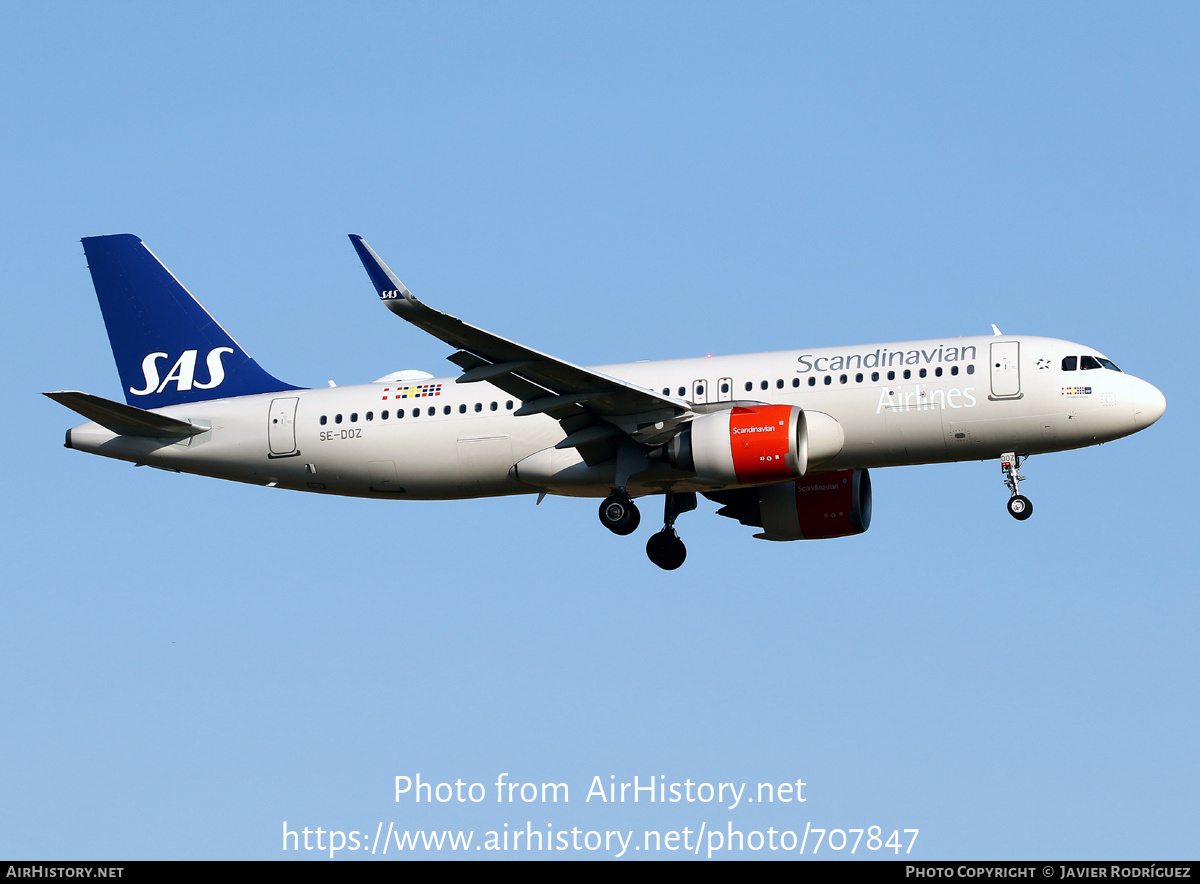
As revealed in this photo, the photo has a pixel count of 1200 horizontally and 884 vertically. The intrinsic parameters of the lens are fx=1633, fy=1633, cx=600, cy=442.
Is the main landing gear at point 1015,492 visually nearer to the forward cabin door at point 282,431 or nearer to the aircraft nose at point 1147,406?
the aircraft nose at point 1147,406

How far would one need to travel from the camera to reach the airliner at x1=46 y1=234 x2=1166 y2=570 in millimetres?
35438

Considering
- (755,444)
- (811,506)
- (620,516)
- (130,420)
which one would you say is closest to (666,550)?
(620,516)

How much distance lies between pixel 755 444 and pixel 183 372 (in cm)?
1610

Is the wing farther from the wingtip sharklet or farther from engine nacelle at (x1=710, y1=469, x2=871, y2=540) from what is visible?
engine nacelle at (x1=710, y1=469, x2=871, y2=540)

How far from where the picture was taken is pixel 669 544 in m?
40.0

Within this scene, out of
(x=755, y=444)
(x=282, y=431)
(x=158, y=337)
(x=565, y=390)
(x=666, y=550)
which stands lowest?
(x=666, y=550)

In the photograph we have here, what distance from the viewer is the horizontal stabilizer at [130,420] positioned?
38.3 m

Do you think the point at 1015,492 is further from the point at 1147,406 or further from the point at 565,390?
the point at 565,390

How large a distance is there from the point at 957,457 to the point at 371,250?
14.0 m

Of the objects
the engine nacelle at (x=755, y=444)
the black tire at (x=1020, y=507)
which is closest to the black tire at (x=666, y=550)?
the engine nacelle at (x=755, y=444)

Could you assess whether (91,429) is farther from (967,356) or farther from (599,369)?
(967,356)

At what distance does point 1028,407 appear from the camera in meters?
35.5
